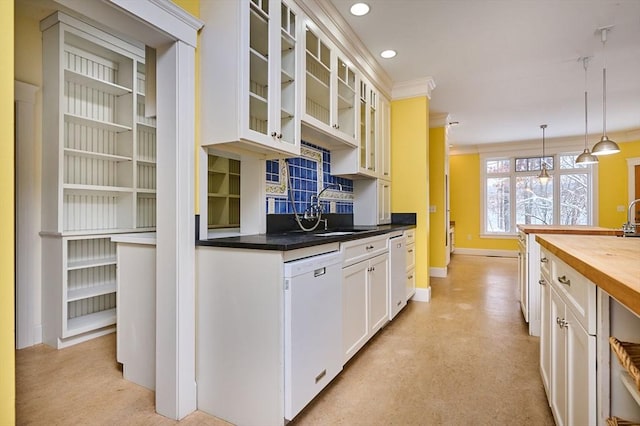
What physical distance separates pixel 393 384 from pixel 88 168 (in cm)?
310

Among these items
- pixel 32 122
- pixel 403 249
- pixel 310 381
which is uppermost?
pixel 32 122

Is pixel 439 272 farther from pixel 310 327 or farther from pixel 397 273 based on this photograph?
pixel 310 327

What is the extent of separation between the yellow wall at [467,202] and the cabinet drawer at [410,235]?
4.78 metres

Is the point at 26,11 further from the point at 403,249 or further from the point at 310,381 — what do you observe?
the point at 403,249

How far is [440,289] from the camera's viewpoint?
4.46 meters

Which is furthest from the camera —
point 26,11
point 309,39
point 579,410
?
point 26,11

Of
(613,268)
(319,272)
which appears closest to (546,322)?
(613,268)

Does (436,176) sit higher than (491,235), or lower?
higher

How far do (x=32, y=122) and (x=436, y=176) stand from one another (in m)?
5.04

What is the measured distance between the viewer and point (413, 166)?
4.03 m

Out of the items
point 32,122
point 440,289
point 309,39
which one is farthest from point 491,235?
point 32,122

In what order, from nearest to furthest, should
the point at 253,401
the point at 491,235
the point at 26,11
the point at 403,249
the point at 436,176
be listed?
the point at 253,401
the point at 26,11
the point at 403,249
the point at 436,176
the point at 491,235

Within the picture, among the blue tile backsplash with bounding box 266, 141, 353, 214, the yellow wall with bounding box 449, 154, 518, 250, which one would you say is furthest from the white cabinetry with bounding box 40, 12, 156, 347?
the yellow wall with bounding box 449, 154, 518, 250

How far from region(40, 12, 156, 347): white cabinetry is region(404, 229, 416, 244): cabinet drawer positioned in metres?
2.68
